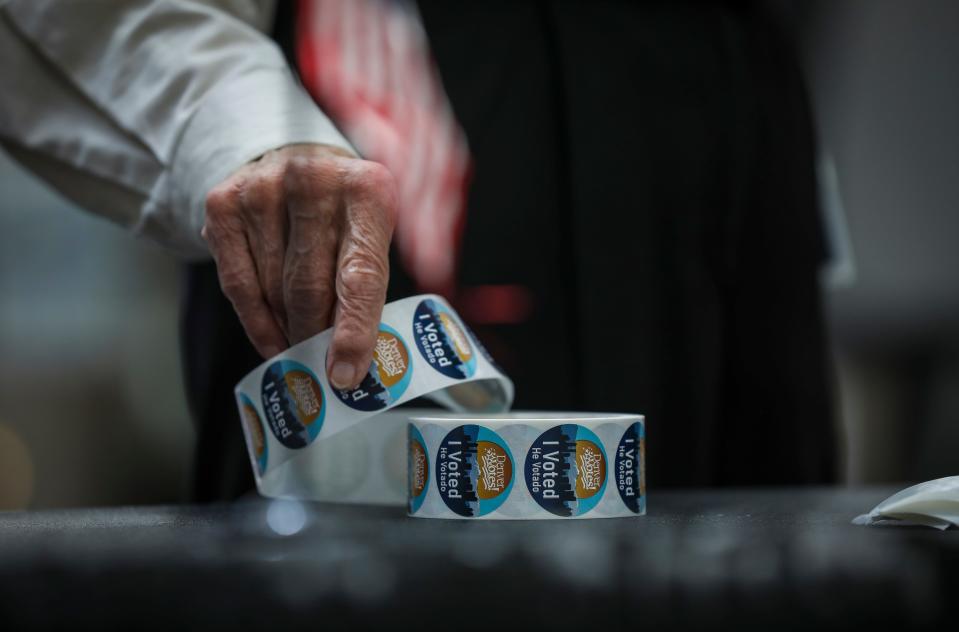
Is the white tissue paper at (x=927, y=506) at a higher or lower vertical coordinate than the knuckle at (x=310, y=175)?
lower

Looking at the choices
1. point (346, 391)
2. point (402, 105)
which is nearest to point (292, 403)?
point (346, 391)

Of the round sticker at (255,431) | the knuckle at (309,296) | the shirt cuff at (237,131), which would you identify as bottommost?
the round sticker at (255,431)

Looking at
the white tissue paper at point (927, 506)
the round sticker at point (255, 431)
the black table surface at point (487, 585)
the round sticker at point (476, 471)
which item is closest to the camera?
the black table surface at point (487, 585)

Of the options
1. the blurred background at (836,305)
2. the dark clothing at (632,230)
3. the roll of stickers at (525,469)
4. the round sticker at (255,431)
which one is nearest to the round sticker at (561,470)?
the roll of stickers at (525,469)

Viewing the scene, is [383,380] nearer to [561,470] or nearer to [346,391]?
[346,391]

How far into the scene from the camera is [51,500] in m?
2.91

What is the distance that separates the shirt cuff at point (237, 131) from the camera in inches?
29.9

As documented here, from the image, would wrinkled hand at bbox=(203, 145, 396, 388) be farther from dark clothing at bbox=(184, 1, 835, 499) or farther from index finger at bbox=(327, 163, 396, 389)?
dark clothing at bbox=(184, 1, 835, 499)

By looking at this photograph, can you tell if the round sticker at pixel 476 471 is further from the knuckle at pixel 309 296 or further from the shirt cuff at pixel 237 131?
the shirt cuff at pixel 237 131

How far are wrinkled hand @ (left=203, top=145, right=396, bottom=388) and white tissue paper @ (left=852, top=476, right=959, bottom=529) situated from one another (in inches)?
12.8

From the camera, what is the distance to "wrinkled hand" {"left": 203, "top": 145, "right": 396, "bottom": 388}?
2.12 ft

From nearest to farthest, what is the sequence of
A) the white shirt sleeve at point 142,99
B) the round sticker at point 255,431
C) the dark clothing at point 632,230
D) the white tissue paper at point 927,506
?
A: the white tissue paper at point 927,506, the round sticker at point 255,431, the white shirt sleeve at point 142,99, the dark clothing at point 632,230

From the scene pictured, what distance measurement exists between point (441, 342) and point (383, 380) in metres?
0.05

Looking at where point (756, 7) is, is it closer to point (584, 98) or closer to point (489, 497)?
point (584, 98)
